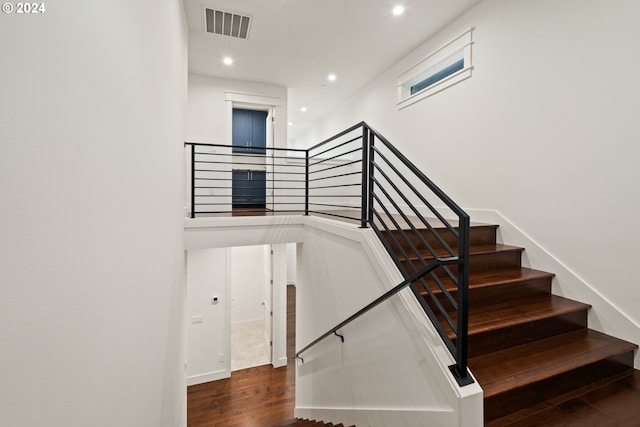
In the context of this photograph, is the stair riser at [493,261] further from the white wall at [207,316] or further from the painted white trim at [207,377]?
the painted white trim at [207,377]

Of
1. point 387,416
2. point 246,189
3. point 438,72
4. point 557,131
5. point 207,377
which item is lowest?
point 207,377

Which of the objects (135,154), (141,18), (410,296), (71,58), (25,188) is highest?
(141,18)

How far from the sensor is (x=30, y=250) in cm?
59

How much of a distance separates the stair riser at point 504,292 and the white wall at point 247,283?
5.78 m

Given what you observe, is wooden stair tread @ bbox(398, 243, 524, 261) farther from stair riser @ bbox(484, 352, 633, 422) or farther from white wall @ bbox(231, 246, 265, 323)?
white wall @ bbox(231, 246, 265, 323)

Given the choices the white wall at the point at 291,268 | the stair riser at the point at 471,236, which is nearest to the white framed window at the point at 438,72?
the stair riser at the point at 471,236

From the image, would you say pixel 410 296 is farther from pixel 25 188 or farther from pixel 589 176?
pixel 589 176

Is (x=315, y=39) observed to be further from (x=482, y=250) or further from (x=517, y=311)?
(x=517, y=311)

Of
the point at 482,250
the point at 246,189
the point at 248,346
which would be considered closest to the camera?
the point at 482,250

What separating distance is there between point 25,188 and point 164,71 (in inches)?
67.6

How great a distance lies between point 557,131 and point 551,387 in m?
2.06

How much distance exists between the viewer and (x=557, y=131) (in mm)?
2420

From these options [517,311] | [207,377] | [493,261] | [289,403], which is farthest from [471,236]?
[207,377]

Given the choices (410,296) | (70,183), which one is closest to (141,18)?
(70,183)
